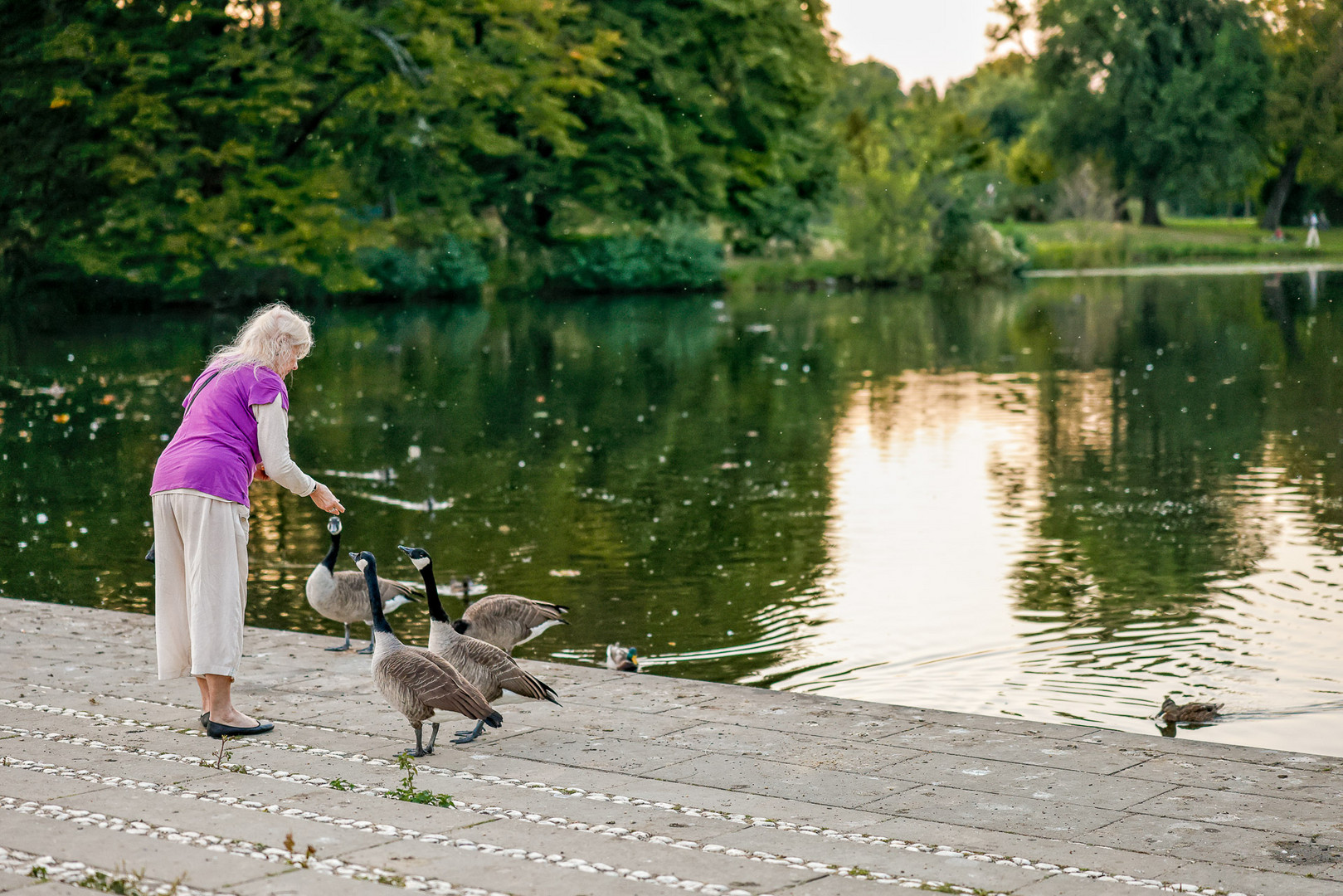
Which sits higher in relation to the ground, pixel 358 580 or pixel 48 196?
pixel 48 196

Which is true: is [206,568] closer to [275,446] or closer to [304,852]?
[275,446]

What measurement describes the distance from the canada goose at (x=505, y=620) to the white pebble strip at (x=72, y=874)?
4.24 m

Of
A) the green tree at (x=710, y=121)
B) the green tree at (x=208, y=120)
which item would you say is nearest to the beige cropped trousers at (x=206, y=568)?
the green tree at (x=208, y=120)

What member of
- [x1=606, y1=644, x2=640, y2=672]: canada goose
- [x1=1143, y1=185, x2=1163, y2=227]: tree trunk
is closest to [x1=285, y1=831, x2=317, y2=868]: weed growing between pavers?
[x1=606, y1=644, x2=640, y2=672]: canada goose

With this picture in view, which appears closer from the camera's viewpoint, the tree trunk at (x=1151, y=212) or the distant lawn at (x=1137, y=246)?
the distant lawn at (x=1137, y=246)

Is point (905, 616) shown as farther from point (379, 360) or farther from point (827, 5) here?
point (827, 5)

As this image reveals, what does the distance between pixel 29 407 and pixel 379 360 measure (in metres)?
9.43

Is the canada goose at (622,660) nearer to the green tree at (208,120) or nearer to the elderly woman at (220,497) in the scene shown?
the elderly woman at (220,497)

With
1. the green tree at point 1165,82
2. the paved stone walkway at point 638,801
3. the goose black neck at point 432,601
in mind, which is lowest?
the paved stone walkway at point 638,801

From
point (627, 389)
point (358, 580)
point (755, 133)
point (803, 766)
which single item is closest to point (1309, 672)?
point (803, 766)

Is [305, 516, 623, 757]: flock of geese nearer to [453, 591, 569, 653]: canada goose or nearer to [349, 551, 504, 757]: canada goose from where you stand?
[349, 551, 504, 757]: canada goose

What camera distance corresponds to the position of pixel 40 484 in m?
18.6

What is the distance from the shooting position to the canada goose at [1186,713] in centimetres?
952

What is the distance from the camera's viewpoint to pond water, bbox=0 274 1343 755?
36.9 feet
